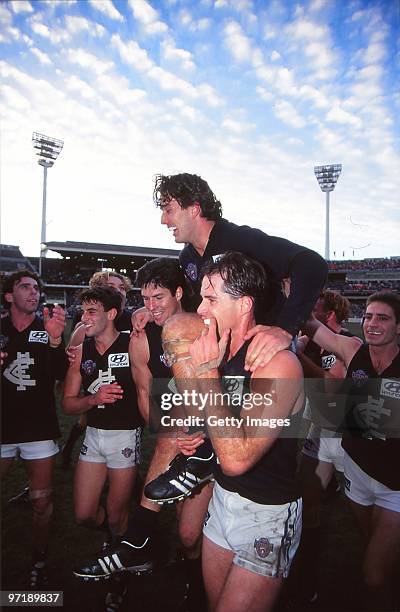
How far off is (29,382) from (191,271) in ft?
7.55

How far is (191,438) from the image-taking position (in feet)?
9.35

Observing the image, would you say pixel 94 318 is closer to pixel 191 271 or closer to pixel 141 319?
pixel 141 319

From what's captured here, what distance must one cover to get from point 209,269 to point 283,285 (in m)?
1.25

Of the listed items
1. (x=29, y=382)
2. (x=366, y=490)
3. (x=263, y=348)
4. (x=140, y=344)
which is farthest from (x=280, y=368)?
(x=29, y=382)

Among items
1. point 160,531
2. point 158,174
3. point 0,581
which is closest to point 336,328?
point 158,174

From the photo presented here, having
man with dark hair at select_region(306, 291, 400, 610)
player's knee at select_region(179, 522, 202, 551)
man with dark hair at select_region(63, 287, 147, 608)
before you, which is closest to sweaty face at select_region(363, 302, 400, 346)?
man with dark hair at select_region(306, 291, 400, 610)

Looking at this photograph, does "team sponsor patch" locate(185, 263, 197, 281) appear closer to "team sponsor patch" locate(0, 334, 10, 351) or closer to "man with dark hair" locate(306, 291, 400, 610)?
"man with dark hair" locate(306, 291, 400, 610)

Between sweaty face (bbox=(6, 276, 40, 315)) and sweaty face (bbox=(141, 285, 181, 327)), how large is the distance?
148cm

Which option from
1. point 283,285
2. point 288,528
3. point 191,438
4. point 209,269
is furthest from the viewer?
point 283,285

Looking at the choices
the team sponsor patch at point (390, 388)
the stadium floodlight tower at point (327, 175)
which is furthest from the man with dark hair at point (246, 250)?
the stadium floodlight tower at point (327, 175)

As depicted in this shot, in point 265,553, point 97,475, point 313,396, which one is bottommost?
point 97,475

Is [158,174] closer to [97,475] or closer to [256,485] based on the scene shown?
[256,485]

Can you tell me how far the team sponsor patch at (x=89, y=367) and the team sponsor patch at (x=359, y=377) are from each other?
114 inches

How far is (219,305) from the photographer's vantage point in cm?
240
